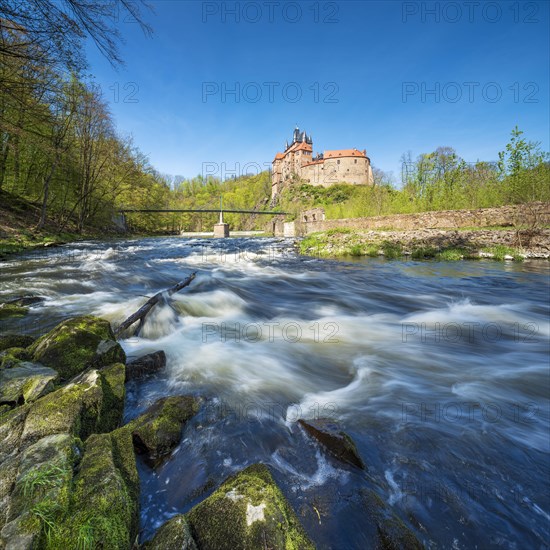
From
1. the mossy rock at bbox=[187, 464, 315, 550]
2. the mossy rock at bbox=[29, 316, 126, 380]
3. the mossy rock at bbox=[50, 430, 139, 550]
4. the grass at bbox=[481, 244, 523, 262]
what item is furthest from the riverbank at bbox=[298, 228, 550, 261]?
the mossy rock at bbox=[50, 430, 139, 550]

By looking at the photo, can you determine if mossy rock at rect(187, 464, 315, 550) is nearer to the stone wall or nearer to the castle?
the stone wall

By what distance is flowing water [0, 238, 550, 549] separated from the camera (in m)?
2.12

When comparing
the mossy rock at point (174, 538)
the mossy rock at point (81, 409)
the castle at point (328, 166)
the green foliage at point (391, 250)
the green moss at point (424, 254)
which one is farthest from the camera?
the castle at point (328, 166)

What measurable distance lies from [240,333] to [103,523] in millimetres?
4799

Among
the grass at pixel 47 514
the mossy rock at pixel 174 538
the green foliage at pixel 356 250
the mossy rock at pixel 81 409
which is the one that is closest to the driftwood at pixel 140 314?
the mossy rock at pixel 81 409

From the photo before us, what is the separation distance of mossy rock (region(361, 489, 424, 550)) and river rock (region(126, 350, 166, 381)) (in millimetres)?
3010

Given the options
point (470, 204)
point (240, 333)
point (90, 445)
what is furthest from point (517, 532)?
point (470, 204)

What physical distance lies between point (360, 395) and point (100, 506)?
3231 millimetres

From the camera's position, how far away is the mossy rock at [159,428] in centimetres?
244

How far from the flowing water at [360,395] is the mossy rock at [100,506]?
0.48 meters

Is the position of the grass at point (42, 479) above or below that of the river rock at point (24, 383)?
above

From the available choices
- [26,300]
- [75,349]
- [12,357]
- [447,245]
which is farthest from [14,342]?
[447,245]

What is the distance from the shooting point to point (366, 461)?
2.56 metres

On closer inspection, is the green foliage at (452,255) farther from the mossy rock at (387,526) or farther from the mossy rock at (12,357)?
the mossy rock at (12,357)
